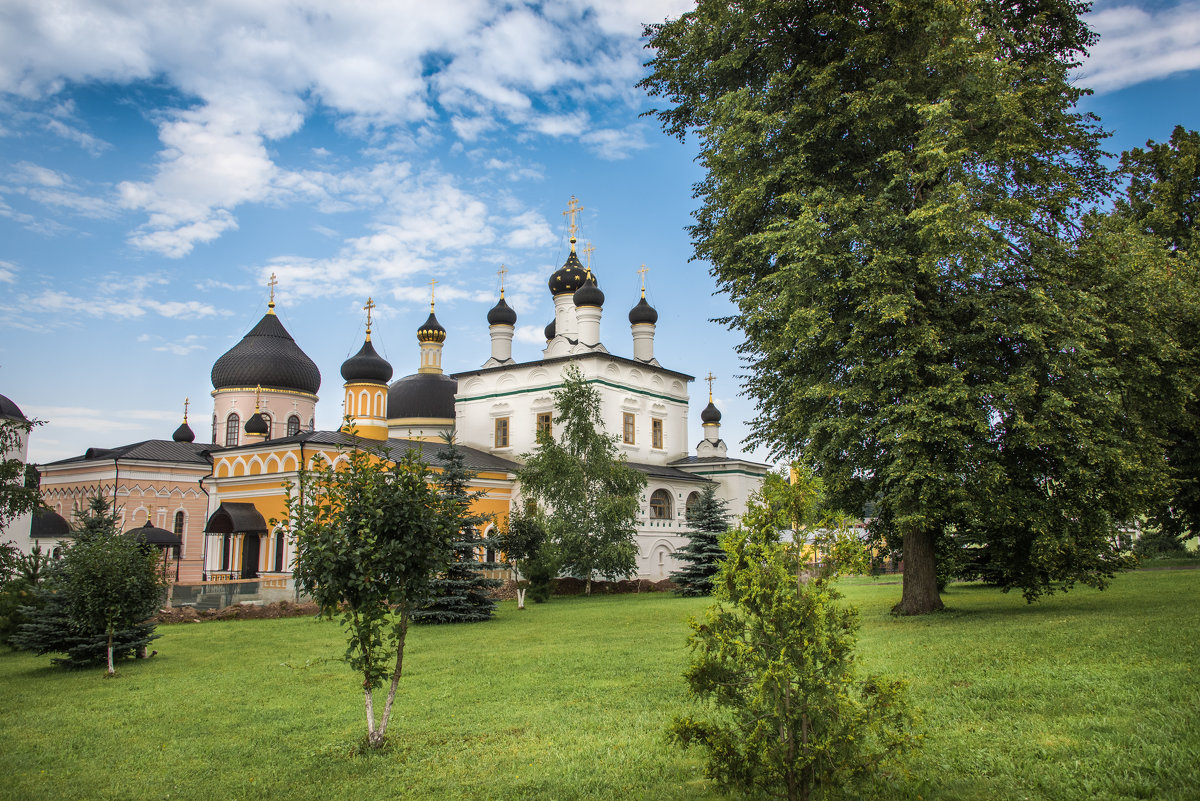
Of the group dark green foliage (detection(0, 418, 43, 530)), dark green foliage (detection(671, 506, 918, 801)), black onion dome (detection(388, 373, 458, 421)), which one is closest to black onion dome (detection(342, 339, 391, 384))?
black onion dome (detection(388, 373, 458, 421))

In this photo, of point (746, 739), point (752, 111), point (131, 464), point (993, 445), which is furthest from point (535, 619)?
point (131, 464)

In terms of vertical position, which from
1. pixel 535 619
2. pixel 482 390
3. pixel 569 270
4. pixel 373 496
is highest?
pixel 569 270

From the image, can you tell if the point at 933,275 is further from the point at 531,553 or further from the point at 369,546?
the point at 531,553

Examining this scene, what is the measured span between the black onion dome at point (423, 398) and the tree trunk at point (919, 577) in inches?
1125

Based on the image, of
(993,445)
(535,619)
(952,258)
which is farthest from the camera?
(535,619)

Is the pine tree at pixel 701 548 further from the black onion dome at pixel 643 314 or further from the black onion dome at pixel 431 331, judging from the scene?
the black onion dome at pixel 431 331

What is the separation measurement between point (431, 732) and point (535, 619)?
11310 millimetres

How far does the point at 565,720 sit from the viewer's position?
6938 mm

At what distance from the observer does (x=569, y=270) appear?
118 feet

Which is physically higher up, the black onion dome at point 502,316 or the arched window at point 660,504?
the black onion dome at point 502,316

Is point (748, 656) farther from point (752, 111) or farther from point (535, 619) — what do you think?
point (535, 619)

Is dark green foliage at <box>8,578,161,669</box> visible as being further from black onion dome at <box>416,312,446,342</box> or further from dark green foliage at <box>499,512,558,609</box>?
black onion dome at <box>416,312,446,342</box>

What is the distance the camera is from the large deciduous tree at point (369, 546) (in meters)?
6.23

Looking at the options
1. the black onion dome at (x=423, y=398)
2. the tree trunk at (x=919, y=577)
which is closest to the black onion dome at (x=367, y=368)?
the black onion dome at (x=423, y=398)
